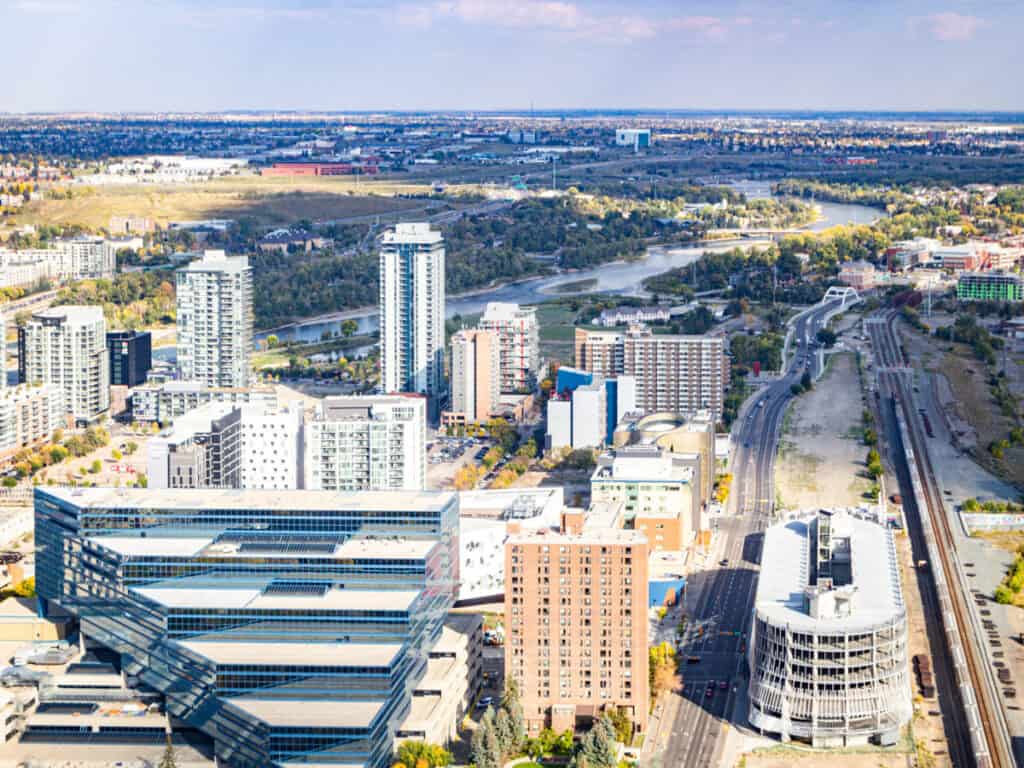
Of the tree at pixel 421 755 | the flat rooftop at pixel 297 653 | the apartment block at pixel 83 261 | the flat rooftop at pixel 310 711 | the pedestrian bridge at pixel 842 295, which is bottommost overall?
the tree at pixel 421 755

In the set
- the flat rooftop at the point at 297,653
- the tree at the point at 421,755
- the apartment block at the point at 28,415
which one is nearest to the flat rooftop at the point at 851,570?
the tree at the point at 421,755

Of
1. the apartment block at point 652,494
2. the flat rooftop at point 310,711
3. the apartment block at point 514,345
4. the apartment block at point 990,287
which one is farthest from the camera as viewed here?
the apartment block at point 990,287

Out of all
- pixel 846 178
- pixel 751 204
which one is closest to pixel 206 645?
pixel 751 204

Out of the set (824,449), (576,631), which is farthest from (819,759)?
(824,449)

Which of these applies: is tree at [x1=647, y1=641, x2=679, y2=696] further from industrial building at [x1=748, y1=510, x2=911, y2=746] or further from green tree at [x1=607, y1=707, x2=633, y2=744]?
industrial building at [x1=748, y1=510, x2=911, y2=746]

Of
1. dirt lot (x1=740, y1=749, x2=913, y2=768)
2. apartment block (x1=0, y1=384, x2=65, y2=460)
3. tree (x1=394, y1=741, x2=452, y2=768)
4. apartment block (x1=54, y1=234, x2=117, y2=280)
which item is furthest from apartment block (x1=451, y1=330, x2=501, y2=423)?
apartment block (x1=54, y1=234, x2=117, y2=280)

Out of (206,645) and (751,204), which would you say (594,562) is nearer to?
(206,645)

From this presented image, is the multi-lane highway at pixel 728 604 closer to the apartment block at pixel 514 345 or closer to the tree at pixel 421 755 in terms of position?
the tree at pixel 421 755
